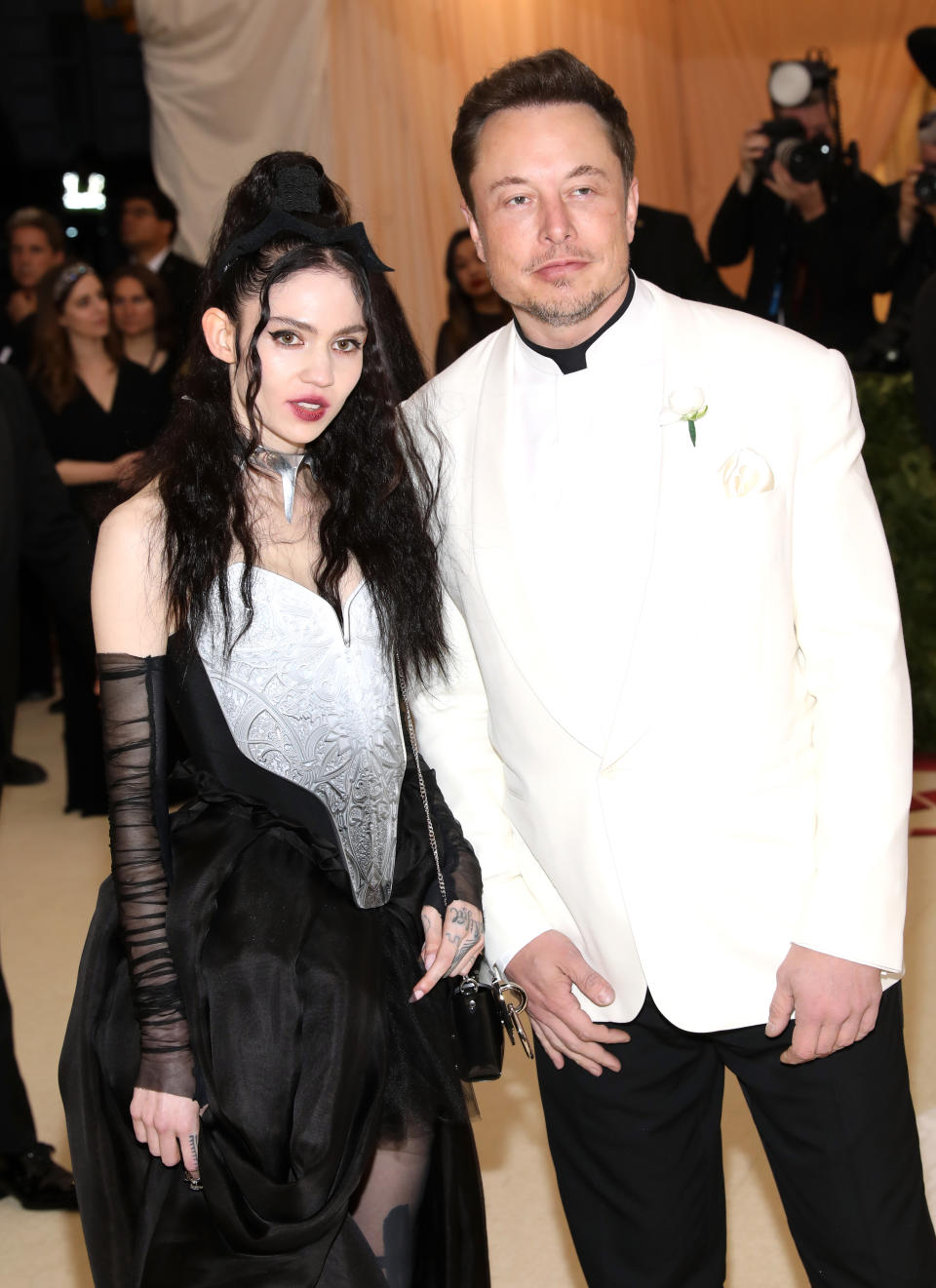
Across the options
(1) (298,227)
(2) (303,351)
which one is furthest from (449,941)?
(1) (298,227)

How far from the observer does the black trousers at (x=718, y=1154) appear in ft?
5.49

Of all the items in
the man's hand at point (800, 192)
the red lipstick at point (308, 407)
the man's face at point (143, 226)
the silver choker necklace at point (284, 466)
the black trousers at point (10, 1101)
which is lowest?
the black trousers at point (10, 1101)

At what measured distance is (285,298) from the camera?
1.67 m

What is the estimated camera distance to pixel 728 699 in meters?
1.64

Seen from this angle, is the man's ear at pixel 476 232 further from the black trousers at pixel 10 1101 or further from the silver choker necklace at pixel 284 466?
the black trousers at pixel 10 1101

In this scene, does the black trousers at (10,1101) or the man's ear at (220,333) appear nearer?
the man's ear at (220,333)

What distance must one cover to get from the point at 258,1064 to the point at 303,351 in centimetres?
80

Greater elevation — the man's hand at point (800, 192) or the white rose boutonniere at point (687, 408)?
the man's hand at point (800, 192)

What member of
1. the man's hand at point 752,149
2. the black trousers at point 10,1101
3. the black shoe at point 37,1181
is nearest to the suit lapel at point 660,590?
the black trousers at point 10,1101

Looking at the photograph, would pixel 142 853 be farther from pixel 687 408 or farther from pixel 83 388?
pixel 83 388

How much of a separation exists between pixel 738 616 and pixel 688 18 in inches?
339

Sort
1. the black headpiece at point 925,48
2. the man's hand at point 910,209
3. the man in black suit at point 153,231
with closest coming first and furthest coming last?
the black headpiece at point 925,48
the man's hand at point 910,209
the man in black suit at point 153,231

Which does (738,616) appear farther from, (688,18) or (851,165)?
(688,18)

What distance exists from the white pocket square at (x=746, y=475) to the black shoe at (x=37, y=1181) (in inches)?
78.3
